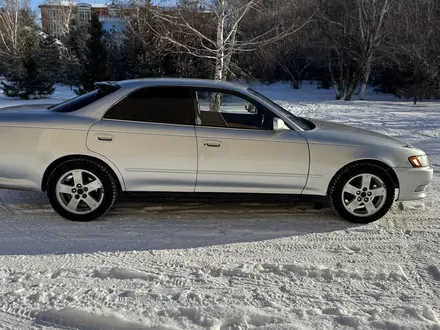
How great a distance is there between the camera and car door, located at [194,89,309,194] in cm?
422

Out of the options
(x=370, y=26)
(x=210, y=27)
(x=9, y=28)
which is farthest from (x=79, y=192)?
(x=9, y=28)

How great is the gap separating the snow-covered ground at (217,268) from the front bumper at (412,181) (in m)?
0.31

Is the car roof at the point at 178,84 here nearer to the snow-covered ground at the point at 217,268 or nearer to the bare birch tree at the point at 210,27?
the snow-covered ground at the point at 217,268

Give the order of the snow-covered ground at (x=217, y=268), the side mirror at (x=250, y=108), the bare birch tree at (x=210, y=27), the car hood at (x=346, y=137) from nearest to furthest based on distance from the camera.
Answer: the snow-covered ground at (x=217, y=268) → the car hood at (x=346, y=137) → the side mirror at (x=250, y=108) → the bare birch tree at (x=210, y=27)

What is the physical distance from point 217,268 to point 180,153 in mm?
1386

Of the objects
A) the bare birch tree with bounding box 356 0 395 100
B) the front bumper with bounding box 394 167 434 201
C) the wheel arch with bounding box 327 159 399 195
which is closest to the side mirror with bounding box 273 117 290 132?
the wheel arch with bounding box 327 159 399 195

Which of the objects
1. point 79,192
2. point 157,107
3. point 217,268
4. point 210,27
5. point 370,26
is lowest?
point 217,268

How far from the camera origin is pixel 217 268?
3.34 meters

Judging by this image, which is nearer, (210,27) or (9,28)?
(210,27)

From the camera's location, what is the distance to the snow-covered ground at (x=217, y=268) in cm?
267

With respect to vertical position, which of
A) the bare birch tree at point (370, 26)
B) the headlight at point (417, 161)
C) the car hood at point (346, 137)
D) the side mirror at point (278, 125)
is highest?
the bare birch tree at point (370, 26)

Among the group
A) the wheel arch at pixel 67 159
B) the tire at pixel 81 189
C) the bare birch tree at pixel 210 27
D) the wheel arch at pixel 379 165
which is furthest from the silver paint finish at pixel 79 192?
the bare birch tree at pixel 210 27

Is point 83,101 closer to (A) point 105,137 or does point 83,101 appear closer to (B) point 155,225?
(A) point 105,137

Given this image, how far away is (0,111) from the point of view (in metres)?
4.45
